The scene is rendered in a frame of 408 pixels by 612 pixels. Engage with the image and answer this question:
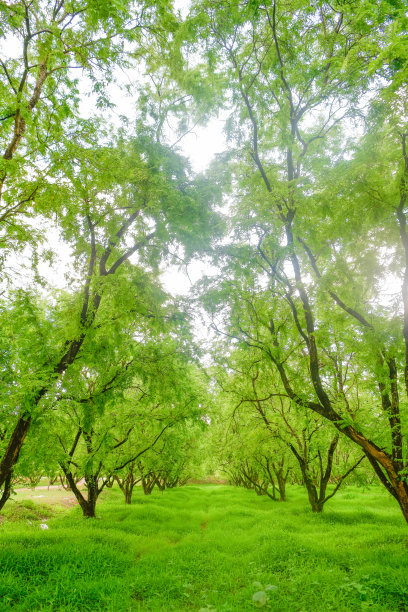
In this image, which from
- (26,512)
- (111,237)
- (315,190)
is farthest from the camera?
(26,512)

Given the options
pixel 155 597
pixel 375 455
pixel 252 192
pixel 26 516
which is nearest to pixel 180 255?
pixel 252 192

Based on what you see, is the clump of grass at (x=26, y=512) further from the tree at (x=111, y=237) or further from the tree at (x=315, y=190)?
the tree at (x=315, y=190)

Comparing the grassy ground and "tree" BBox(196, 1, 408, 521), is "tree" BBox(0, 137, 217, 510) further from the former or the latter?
the grassy ground

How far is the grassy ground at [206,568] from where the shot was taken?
509 cm

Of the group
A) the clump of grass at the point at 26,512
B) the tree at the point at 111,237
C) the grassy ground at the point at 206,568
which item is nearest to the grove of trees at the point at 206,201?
the tree at the point at 111,237

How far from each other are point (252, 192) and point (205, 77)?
Result: 338cm

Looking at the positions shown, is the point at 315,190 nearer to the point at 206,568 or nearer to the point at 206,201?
the point at 206,201

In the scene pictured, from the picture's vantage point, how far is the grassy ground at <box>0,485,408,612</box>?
16.7 feet

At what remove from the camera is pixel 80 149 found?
5.72 m

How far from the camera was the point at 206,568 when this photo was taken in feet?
22.7

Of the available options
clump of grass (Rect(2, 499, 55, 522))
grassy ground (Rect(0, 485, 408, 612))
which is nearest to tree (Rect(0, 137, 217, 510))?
grassy ground (Rect(0, 485, 408, 612))

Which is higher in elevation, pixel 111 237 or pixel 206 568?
pixel 111 237

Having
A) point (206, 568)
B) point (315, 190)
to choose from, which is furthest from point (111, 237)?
point (206, 568)

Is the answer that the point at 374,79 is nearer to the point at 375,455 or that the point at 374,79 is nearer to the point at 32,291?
the point at 375,455
